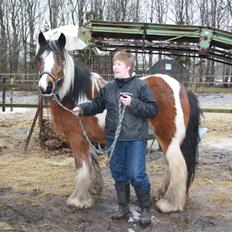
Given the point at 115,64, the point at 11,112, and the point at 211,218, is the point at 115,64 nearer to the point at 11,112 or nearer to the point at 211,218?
the point at 211,218

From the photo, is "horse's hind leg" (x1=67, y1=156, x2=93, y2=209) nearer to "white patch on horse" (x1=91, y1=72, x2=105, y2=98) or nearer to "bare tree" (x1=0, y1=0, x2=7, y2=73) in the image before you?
"white patch on horse" (x1=91, y1=72, x2=105, y2=98)

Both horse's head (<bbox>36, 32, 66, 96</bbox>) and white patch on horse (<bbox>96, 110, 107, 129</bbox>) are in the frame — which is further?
white patch on horse (<bbox>96, 110, 107, 129</bbox>)

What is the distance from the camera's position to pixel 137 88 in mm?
3846

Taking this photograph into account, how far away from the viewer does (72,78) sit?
4.62 m

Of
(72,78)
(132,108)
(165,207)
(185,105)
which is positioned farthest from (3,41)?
(132,108)

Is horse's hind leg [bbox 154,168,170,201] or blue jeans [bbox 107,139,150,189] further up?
blue jeans [bbox 107,139,150,189]

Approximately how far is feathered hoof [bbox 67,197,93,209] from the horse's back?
3.15 ft

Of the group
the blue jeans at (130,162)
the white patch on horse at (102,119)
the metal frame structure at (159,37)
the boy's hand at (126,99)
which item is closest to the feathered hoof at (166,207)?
the blue jeans at (130,162)

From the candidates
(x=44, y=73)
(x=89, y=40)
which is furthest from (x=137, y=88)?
(x=89, y=40)

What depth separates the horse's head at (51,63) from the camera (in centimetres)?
415

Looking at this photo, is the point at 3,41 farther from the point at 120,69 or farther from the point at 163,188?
the point at 120,69

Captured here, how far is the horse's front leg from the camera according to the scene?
178 inches

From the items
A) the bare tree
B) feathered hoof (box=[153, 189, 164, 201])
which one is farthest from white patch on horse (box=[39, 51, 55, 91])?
the bare tree

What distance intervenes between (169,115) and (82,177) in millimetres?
1101
